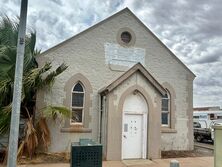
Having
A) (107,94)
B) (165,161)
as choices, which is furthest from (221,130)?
(107,94)

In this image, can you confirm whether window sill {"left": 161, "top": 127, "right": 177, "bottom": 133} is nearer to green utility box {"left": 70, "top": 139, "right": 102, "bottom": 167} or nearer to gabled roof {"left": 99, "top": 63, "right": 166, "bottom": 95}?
gabled roof {"left": 99, "top": 63, "right": 166, "bottom": 95}

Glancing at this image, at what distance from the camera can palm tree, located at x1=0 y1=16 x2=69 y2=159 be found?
38.5 feet

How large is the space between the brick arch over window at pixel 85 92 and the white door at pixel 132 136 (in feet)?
6.57

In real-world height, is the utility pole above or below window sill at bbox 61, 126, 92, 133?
above

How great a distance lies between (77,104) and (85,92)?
75 centimetres

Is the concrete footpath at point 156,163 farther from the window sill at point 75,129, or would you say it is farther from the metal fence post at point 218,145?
the metal fence post at point 218,145

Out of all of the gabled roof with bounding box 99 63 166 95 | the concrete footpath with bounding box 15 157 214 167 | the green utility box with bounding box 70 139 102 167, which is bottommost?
the concrete footpath with bounding box 15 157 214 167

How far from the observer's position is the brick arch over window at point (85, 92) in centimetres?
1395

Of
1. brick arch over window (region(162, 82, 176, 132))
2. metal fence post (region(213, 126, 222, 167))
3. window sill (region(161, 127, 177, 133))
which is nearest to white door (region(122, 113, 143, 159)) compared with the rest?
window sill (region(161, 127, 177, 133))

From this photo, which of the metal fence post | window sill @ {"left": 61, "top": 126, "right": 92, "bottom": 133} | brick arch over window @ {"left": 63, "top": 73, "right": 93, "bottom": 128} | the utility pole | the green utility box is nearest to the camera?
the utility pole

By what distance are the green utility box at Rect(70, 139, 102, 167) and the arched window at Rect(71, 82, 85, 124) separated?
20.7ft

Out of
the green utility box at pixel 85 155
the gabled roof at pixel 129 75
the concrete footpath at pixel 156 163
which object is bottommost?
the concrete footpath at pixel 156 163

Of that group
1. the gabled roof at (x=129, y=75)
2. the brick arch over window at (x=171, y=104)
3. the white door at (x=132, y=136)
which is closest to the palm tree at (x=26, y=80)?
the gabled roof at (x=129, y=75)

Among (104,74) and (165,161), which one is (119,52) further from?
(165,161)
